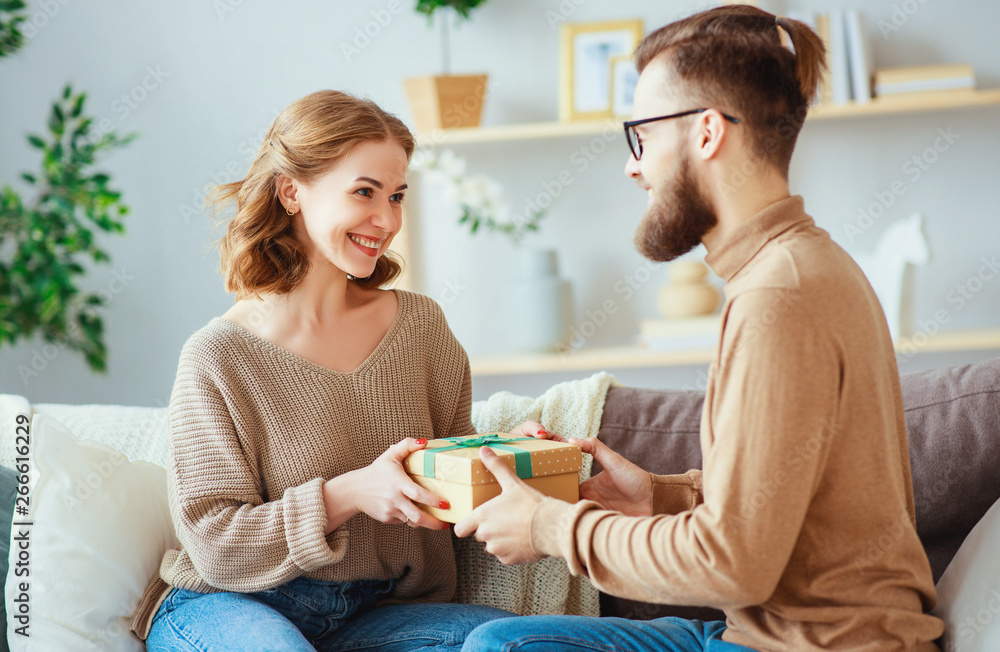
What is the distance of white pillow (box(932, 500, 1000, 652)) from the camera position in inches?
44.9

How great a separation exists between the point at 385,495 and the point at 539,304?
1.50m

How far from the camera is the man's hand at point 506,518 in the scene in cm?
114

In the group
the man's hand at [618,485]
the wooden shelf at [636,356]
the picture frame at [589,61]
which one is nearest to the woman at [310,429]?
the man's hand at [618,485]

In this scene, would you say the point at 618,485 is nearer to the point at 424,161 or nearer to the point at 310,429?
the point at 310,429

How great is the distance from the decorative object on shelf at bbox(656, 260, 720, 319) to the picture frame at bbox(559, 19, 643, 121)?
0.56m

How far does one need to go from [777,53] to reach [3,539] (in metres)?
1.52

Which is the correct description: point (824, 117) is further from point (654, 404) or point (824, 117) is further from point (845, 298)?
point (845, 298)

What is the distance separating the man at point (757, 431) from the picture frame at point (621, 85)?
1.53 m

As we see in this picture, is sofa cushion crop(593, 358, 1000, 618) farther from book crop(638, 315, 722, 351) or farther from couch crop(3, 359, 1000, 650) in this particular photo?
book crop(638, 315, 722, 351)

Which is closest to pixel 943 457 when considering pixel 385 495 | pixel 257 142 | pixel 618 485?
pixel 618 485

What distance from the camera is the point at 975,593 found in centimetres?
120

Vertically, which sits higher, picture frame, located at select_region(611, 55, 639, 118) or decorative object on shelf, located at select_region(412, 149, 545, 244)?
picture frame, located at select_region(611, 55, 639, 118)

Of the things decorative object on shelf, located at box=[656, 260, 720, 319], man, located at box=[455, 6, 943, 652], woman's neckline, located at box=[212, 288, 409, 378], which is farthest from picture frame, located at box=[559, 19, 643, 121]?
man, located at box=[455, 6, 943, 652]

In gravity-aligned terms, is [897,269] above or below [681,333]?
above
